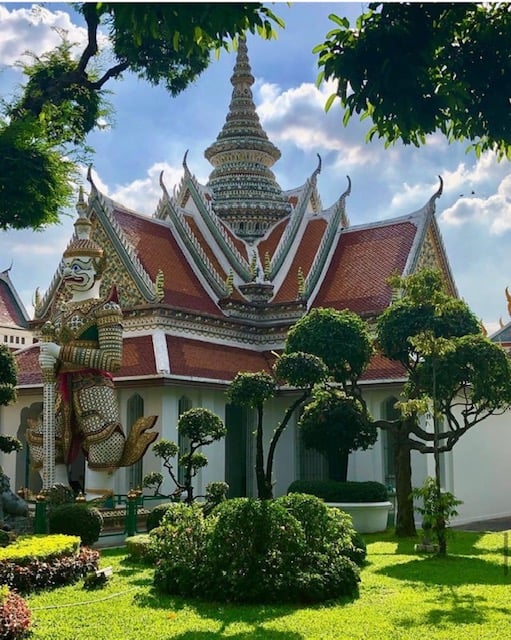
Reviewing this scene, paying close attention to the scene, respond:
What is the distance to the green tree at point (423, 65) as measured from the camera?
15.6 ft

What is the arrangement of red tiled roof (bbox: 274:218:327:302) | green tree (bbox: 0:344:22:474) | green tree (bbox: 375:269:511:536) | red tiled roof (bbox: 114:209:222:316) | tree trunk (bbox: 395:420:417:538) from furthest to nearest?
red tiled roof (bbox: 274:218:327:302), red tiled roof (bbox: 114:209:222:316), green tree (bbox: 0:344:22:474), tree trunk (bbox: 395:420:417:538), green tree (bbox: 375:269:511:536)

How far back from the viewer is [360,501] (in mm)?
13219

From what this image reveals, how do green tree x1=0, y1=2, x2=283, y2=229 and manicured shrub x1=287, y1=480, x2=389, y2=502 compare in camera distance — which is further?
manicured shrub x1=287, y1=480, x2=389, y2=502

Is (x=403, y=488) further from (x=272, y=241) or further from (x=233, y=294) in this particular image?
(x=272, y=241)

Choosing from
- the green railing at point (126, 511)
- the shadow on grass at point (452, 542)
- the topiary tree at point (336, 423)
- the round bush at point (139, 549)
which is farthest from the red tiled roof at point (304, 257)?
the round bush at point (139, 549)

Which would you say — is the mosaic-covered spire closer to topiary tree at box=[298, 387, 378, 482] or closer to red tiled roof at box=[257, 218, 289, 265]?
red tiled roof at box=[257, 218, 289, 265]

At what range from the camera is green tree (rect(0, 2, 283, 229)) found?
6.41 m

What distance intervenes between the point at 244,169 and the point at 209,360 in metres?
7.78

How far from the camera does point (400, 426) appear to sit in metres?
12.8

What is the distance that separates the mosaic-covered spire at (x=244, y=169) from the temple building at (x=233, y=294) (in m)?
0.05

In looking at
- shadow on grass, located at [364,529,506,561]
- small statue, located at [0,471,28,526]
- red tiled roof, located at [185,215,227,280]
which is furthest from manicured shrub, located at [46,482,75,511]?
red tiled roof, located at [185,215,227,280]

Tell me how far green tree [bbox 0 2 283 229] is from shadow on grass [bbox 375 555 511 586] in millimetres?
5278

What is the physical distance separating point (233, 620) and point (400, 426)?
273 inches

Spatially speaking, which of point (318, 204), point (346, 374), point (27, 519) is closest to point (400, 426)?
point (346, 374)
